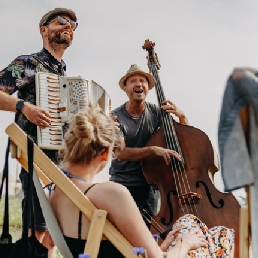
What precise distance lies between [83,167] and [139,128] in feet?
8.09

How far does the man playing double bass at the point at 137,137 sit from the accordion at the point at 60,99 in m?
0.83

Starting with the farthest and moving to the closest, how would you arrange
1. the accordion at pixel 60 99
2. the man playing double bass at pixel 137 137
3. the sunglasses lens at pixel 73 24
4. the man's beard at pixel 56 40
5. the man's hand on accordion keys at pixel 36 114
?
the man playing double bass at pixel 137 137 → the sunglasses lens at pixel 73 24 → the man's beard at pixel 56 40 → the accordion at pixel 60 99 → the man's hand on accordion keys at pixel 36 114

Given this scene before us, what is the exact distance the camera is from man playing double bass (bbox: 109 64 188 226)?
4988mm

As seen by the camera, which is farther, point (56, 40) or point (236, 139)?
point (56, 40)

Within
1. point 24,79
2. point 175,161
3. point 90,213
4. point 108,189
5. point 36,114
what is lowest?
point 175,161

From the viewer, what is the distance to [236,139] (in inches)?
83.3

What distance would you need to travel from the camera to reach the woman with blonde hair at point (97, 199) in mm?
2348

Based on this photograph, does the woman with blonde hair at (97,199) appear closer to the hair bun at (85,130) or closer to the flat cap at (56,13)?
the hair bun at (85,130)

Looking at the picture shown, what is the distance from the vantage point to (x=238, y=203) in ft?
14.3

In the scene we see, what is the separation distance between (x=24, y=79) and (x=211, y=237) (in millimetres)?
1959

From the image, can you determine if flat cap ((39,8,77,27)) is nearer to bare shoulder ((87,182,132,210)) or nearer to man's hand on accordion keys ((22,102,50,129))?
man's hand on accordion keys ((22,102,50,129))

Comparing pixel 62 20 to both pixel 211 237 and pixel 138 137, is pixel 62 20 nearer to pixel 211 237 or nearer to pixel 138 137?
pixel 138 137

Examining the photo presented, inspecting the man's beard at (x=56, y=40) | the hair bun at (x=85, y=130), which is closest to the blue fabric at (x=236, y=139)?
the hair bun at (x=85, y=130)

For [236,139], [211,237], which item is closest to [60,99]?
[211,237]
